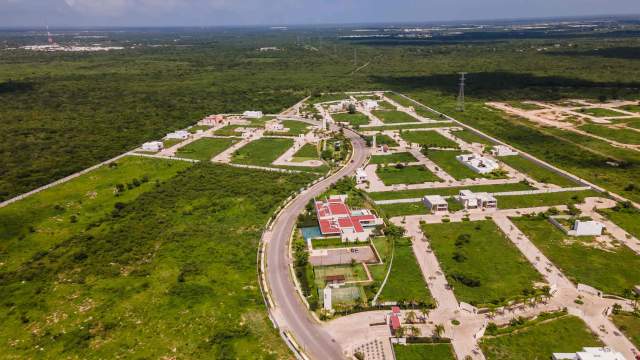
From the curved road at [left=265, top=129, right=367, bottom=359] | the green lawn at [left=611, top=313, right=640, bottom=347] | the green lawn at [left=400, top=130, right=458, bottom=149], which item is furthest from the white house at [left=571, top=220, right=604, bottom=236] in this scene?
the green lawn at [left=400, top=130, right=458, bottom=149]

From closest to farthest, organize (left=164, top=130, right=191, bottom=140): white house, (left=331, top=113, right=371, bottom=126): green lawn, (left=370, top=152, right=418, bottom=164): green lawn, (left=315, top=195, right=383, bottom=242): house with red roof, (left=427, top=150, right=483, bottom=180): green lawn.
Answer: (left=315, top=195, right=383, bottom=242): house with red roof
(left=427, top=150, right=483, bottom=180): green lawn
(left=370, top=152, right=418, bottom=164): green lawn
(left=164, top=130, right=191, bottom=140): white house
(left=331, top=113, right=371, bottom=126): green lawn

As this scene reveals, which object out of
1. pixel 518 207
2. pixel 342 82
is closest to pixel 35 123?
pixel 342 82

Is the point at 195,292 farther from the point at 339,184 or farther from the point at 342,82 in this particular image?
the point at 342,82

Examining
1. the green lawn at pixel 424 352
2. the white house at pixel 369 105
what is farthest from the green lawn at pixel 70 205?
the white house at pixel 369 105

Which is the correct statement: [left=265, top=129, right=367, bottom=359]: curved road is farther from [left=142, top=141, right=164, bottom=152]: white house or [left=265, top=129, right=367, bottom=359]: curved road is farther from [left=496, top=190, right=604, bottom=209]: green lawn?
[left=142, top=141, right=164, bottom=152]: white house

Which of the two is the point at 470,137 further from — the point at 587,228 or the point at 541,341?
the point at 541,341

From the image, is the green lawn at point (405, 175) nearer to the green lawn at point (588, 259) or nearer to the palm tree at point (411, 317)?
the green lawn at point (588, 259)

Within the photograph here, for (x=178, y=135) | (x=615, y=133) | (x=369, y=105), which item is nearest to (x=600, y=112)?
(x=615, y=133)
